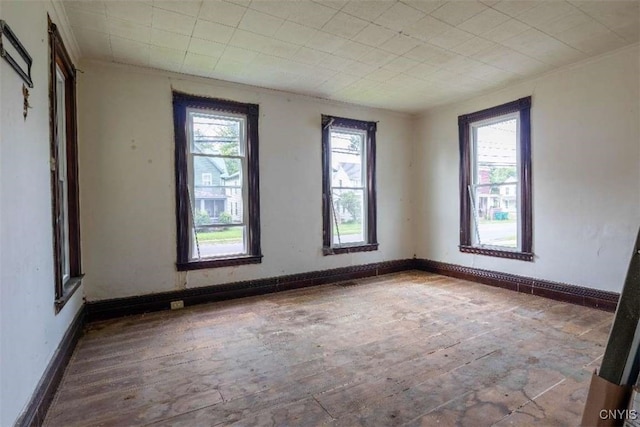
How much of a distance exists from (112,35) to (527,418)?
14.1 ft

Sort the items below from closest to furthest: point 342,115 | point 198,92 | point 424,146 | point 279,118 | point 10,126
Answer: point 10,126 < point 198,92 < point 279,118 < point 342,115 < point 424,146

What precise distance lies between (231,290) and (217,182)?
1406 mm

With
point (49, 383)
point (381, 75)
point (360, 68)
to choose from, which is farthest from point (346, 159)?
point (49, 383)

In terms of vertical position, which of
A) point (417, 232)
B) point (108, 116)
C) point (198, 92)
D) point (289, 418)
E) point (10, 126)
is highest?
point (198, 92)

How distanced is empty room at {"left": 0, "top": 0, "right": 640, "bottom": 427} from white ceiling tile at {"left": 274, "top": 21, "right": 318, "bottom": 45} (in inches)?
1.6

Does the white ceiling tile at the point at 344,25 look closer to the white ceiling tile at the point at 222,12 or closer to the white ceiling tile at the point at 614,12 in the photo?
the white ceiling tile at the point at 222,12

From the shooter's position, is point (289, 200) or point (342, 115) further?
point (342, 115)

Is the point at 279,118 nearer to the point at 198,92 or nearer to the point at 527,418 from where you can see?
the point at 198,92

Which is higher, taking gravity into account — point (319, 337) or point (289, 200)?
point (289, 200)

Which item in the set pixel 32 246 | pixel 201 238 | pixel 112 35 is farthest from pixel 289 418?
pixel 112 35

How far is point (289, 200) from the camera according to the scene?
4.73 meters

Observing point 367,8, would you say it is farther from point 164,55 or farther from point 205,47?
point 164,55

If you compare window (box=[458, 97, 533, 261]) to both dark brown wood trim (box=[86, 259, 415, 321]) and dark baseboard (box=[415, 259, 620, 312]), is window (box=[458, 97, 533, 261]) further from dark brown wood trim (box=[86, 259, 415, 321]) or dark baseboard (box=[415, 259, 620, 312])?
dark brown wood trim (box=[86, 259, 415, 321])

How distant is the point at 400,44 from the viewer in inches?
129
